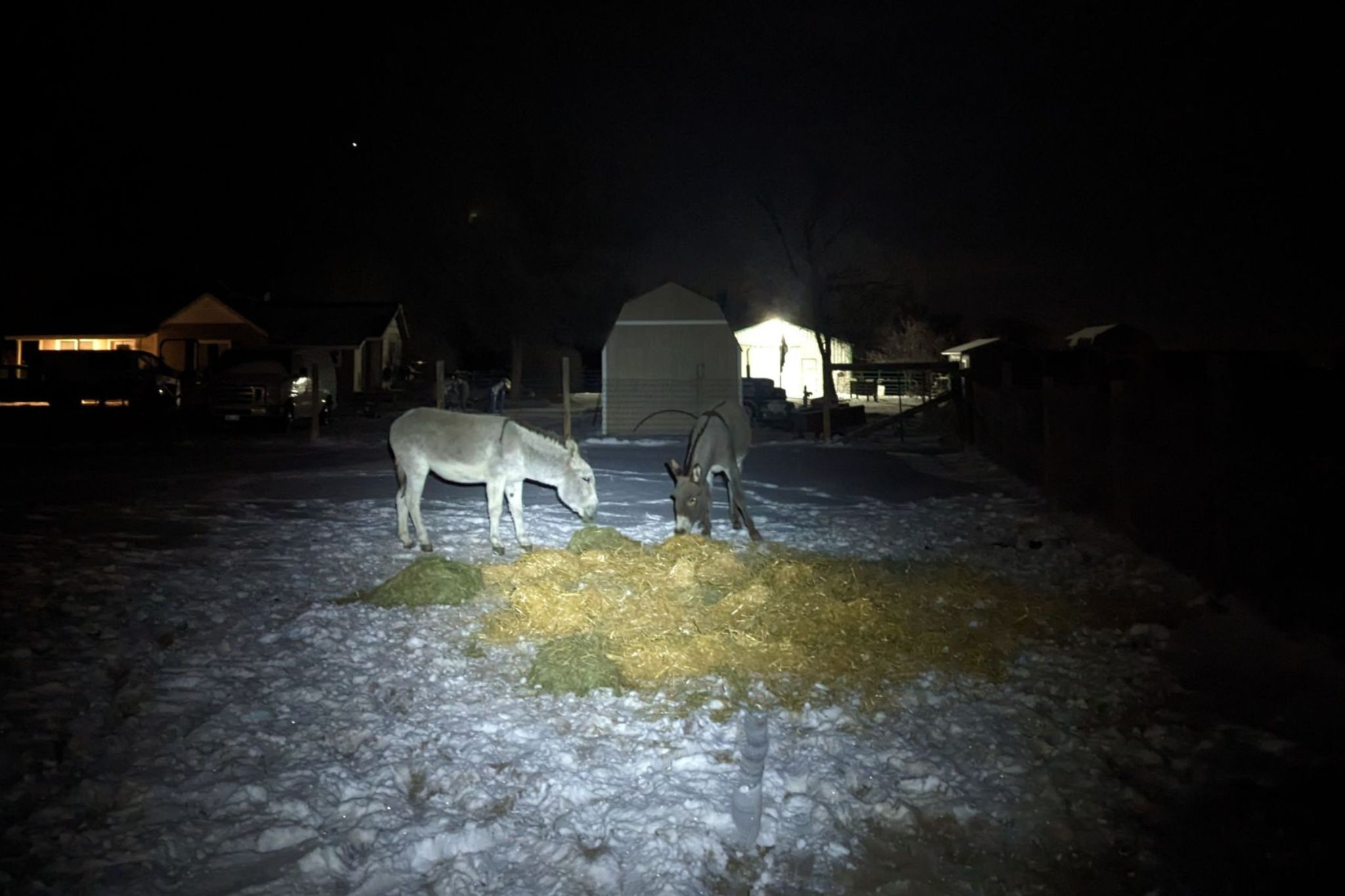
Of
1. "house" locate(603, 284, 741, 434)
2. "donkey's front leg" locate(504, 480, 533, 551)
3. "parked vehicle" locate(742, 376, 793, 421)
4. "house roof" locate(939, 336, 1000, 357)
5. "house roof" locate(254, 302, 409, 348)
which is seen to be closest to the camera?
"donkey's front leg" locate(504, 480, 533, 551)

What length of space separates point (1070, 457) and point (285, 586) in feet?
33.7

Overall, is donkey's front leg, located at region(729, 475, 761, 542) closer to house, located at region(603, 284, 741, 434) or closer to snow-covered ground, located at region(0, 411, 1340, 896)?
snow-covered ground, located at region(0, 411, 1340, 896)

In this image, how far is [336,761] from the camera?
15.2 feet

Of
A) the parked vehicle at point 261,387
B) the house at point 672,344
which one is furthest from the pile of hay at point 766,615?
the house at point 672,344

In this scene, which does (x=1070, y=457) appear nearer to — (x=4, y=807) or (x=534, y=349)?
(x=4, y=807)

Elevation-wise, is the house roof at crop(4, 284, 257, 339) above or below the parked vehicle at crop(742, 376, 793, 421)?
above

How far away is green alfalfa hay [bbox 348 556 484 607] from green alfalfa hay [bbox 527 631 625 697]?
1677 mm

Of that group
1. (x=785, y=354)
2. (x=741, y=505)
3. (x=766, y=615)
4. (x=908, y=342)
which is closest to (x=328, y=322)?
(x=785, y=354)

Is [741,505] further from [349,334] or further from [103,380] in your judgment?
[349,334]

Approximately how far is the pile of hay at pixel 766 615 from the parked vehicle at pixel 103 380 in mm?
23579

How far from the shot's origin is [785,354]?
169 ft

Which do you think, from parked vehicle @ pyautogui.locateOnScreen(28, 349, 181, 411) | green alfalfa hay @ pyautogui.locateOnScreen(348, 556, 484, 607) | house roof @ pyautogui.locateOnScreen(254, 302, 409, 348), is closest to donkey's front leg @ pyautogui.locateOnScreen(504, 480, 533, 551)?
green alfalfa hay @ pyautogui.locateOnScreen(348, 556, 484, 607)

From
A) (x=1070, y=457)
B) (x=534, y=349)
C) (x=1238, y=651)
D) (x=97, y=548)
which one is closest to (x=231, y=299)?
(x=534, y=349)

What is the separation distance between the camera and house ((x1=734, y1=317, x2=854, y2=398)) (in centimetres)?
5134
